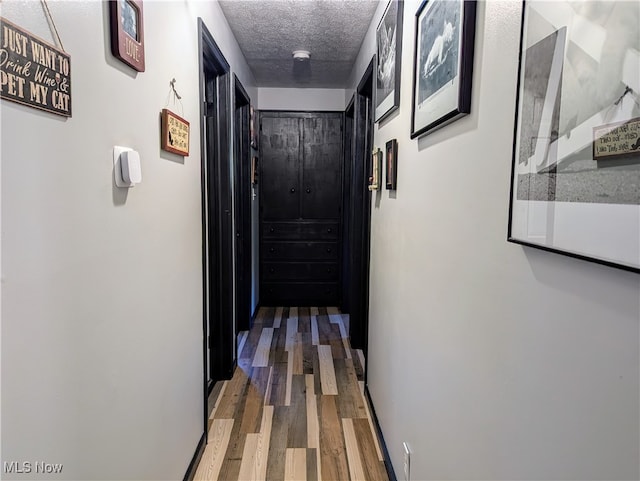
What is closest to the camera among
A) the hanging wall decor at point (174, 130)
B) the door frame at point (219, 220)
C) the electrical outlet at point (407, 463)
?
the hanging wall decor at point (174, 130)

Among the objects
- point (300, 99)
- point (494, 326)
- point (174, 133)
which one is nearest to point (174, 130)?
point (174, 133)

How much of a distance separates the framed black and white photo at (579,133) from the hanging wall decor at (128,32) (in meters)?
0.96

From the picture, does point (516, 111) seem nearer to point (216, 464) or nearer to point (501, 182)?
point (501, 182)

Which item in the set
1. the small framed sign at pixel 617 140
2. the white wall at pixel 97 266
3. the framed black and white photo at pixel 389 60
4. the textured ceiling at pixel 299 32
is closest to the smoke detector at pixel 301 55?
the textured ceiling at pixel 299 32

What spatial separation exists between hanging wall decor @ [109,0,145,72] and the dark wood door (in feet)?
10.4

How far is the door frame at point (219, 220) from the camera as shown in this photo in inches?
97.8

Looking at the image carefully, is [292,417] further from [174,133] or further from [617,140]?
[617,140]

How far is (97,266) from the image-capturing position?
1.00 m

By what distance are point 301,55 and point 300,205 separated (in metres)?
1.69

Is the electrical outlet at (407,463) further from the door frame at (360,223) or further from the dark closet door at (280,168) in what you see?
the dark closet door at (280,168)

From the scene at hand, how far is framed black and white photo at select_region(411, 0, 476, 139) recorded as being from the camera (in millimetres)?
988

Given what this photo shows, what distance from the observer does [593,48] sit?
0.55 m

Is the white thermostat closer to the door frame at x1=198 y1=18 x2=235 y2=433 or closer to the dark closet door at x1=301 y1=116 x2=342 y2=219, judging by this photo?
the door frame at x1=198 y1=18 x2=235 y2=433

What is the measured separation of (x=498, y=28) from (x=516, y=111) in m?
0.24
